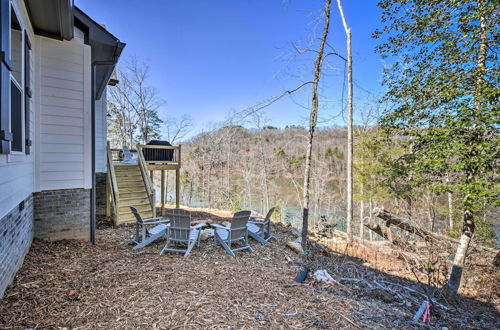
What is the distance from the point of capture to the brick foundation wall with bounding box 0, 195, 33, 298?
2.60 m

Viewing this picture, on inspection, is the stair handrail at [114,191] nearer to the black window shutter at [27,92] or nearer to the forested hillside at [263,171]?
the black window shutter at [27,92]

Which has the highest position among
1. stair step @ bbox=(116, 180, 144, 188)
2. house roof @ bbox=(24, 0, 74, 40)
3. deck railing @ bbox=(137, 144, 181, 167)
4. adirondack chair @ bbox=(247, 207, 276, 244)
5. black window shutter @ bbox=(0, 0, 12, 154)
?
house roof @ bbox=(24, 0, 74, 40)

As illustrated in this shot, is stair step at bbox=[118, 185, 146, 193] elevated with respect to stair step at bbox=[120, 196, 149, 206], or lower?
elevated

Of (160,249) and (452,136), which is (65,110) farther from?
(452,136)

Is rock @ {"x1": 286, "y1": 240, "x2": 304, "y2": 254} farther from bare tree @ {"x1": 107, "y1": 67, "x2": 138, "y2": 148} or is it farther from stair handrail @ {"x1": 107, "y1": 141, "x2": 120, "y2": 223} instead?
bare tree @ {"x1": 107, "y1": 67, "x2": 138, "y2": 148}

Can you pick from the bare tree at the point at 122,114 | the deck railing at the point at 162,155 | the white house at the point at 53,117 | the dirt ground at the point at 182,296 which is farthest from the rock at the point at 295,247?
the bare tree at the point at 122,114

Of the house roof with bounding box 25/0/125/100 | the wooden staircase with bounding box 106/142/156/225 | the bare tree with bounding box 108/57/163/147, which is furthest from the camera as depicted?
the bare tree with bounding box 108/57/163/147

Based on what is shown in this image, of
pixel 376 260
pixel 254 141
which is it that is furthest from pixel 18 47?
pixel 254 141

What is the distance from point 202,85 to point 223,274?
2082cm

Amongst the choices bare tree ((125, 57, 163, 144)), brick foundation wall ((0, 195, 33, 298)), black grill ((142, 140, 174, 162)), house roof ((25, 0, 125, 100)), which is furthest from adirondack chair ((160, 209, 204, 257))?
bare tree ((125, 57, 163, 144))

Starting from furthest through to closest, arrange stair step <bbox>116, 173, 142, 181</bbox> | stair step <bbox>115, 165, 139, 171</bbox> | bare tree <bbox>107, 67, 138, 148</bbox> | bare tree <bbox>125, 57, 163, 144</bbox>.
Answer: bare tree <bbox>125, 57, 163, 144</bbox>
bare tree <bbox>107, 67, 138, 148</bbox>
stair step <bbox>115, 165, 139, 171</bbox>
stair step <bbox>116, 173, 142, 181</bbox>

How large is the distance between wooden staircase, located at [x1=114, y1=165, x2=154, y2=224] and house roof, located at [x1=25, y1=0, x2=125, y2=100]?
422 centimetres

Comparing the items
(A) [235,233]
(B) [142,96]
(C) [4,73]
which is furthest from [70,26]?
(B) [142,96]

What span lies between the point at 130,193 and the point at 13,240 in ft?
16.4
